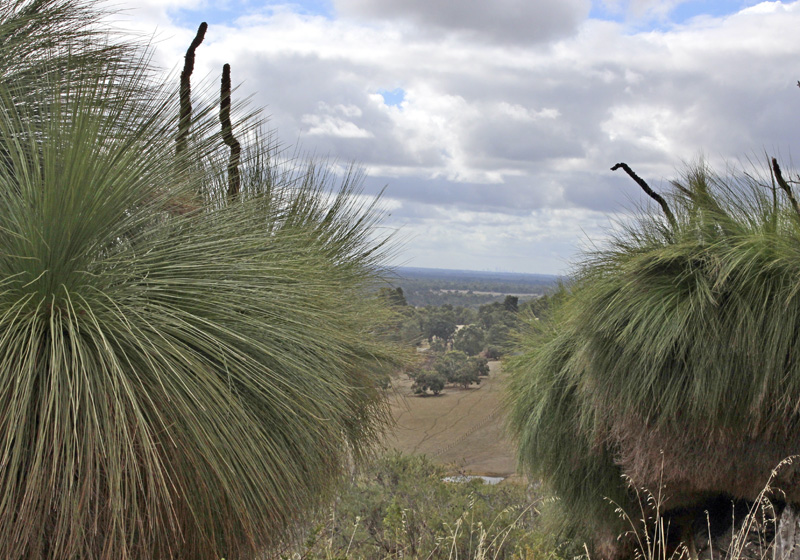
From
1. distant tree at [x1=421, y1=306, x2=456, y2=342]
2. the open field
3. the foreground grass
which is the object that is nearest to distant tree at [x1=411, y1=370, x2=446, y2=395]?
the open field

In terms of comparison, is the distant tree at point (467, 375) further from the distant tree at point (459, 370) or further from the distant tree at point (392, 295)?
the distant tree at point (392, 295)

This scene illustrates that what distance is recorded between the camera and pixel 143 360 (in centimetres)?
272

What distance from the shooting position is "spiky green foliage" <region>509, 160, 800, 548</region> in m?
4.81

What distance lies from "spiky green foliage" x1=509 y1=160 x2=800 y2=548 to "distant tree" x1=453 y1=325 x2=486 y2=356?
23.7 meters

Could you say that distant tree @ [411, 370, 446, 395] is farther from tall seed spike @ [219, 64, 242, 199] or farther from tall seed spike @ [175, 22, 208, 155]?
tall seed spike @ [175, 22, 208, 155]

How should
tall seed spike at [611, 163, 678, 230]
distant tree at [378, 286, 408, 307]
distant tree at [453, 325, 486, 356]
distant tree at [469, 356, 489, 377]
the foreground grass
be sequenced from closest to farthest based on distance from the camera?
tall seed spike at [611, 163, 678, 230], distant tree at [378, 286, 408, 307], the foreground grass, distant tree at [469, 356, 489, 377], distant tree at [453, 325, 486, 356]

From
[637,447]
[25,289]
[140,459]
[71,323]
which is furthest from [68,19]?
[637,447]

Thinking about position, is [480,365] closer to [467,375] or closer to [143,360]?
[467,375]

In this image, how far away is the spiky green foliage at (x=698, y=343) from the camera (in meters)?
4.81

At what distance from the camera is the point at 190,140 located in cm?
383

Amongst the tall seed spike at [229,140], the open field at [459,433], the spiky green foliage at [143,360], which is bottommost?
the open field at [459,433]

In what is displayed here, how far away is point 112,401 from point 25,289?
630 millimetres

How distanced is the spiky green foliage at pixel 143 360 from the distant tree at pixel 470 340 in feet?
86.7

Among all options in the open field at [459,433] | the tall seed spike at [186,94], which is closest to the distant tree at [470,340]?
the open field at [459,433]
